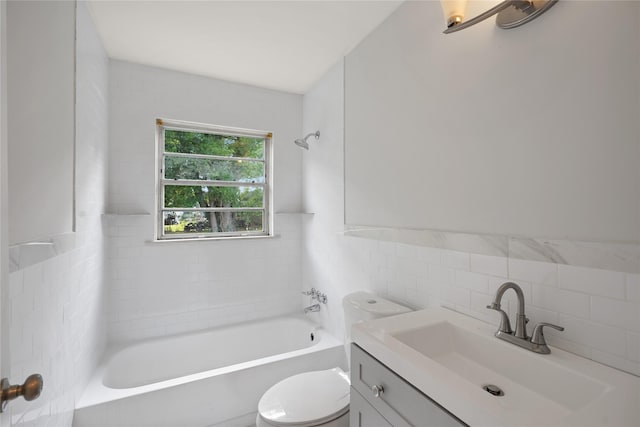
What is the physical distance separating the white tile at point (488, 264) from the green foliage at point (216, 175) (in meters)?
2.15

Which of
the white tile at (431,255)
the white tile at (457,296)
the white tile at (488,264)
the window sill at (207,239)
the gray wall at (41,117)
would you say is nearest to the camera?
the gray wall at (41,117)

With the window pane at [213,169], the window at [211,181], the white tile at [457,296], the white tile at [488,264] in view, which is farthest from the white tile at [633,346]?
the window pane at [213,169]

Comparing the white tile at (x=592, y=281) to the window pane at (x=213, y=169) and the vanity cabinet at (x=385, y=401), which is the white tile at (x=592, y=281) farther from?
the window pane at (x=213, y=169)

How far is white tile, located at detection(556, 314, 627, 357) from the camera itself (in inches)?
34.8

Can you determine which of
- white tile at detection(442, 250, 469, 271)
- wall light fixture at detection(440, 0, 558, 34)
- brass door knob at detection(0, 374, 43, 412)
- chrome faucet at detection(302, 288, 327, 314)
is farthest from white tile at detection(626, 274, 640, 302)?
chrome faucet at detection(302, 288, 327, 314)

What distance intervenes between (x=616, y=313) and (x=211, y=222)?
275 cm

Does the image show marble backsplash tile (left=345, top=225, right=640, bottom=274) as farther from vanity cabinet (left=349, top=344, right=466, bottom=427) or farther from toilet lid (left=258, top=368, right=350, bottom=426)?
toilet lid (left=258, top=368, right=350, bottom=426)

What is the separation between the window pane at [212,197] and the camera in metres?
2.65

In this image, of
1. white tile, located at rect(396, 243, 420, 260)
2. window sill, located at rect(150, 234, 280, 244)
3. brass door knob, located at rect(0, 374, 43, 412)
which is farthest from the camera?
window sill, located at rect(150, 234, 280, 244)

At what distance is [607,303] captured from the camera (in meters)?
0.91

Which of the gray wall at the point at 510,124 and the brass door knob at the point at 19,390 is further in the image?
the gray wall at the point at 510,124

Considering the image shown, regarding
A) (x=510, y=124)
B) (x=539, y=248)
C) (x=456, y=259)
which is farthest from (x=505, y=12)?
(x=456, y=259)

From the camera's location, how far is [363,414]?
1.16 meters

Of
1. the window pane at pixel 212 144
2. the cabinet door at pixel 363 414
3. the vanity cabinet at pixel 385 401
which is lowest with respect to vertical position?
the cabinet door at pixel 363 414
